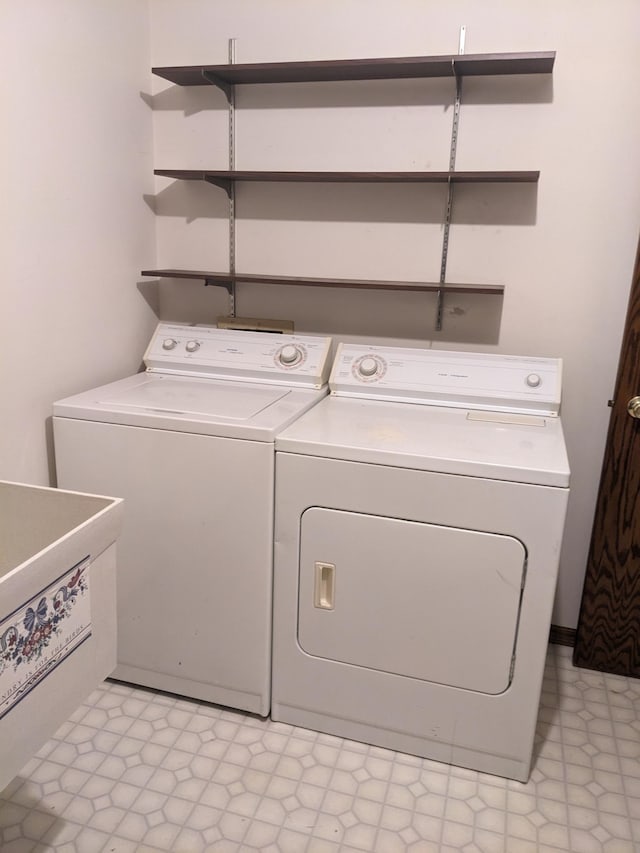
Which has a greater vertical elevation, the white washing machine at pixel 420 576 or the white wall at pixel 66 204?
the white wall at pixel 66 204

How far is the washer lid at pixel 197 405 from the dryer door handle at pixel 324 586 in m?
0.37

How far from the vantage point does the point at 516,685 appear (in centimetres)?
163

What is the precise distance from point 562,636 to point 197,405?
149 centimetres

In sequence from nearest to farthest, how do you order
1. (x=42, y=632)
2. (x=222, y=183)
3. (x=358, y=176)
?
(x=42, y=632) < (x=358, y=176) < (x=222, y=183)

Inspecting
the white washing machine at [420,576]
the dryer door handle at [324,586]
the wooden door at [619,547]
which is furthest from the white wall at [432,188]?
the dryer door handle at [324,586]

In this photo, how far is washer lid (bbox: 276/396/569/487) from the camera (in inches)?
59.6

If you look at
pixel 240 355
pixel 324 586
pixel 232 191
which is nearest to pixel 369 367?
pixel 240 355

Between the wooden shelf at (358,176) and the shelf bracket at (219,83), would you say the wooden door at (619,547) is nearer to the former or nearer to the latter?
the wooden shelf at (358,176)

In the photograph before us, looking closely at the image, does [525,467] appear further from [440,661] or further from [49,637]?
[49,637]

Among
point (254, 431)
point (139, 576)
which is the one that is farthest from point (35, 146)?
point (139, 576)

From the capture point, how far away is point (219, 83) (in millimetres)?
2111

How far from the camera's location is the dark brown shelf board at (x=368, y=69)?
1.79 m

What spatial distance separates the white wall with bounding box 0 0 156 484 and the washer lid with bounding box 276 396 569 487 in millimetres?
718

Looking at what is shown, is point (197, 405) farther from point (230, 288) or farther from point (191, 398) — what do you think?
point (230, 288)
